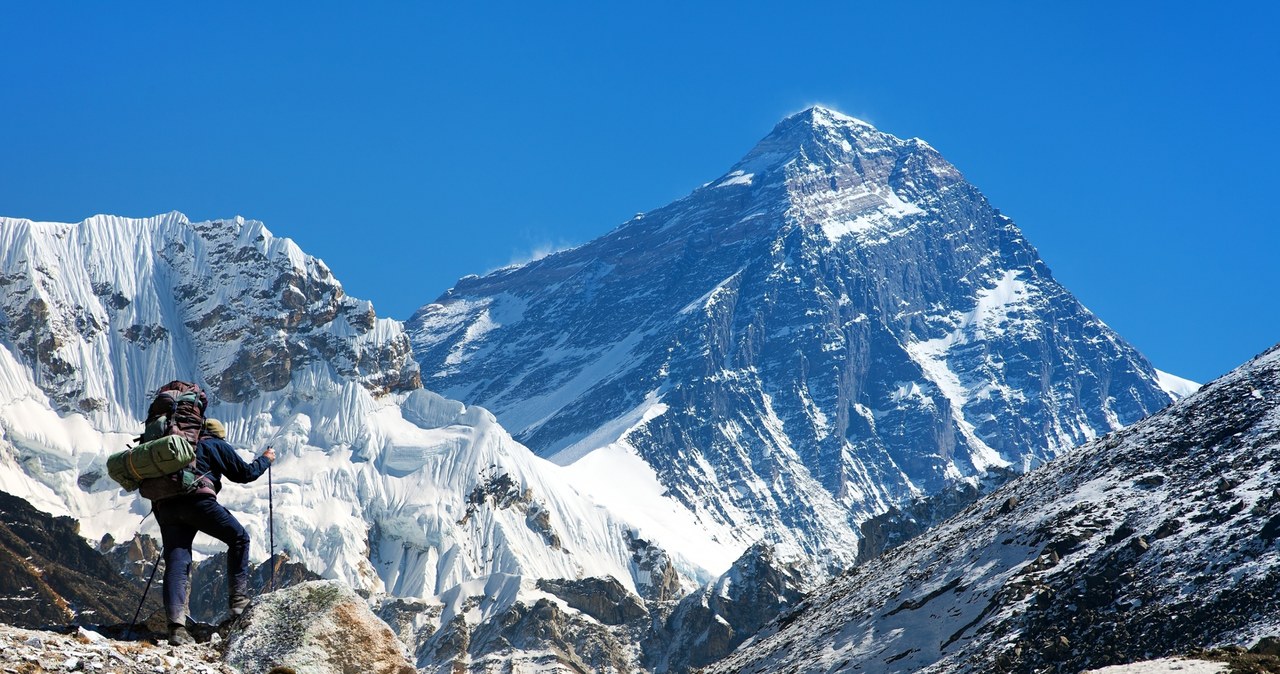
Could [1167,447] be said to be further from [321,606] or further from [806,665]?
[321,606]

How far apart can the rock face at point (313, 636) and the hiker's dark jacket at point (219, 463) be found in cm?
225

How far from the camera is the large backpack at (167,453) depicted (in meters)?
20.8

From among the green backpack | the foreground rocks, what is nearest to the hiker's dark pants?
→ the green backpack

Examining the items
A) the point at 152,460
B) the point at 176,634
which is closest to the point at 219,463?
the point at 152,460

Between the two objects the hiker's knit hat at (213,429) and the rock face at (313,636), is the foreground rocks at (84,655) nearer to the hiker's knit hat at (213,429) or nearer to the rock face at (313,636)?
the rock face at (313,636)

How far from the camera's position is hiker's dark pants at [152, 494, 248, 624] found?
69.6 feet

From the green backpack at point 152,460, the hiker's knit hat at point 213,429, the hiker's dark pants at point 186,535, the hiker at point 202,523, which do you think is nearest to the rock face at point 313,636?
the hiker at point 202,523

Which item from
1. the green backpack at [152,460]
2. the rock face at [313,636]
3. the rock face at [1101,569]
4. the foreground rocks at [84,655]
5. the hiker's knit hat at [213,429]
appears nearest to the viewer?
the foreground rocks at [84,655]

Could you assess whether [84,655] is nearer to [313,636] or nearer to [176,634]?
[176,634]

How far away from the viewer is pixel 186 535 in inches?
856

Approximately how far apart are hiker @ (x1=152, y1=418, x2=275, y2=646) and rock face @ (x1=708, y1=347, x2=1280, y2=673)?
39.0 m

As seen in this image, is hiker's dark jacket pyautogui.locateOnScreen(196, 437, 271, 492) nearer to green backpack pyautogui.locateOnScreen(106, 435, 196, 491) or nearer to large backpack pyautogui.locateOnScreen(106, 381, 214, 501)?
large backpack pyautogui.locateOnScreen(106, 381, 214, 501)

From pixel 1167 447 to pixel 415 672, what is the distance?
59027 mm

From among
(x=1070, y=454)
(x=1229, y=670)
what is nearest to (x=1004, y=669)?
(x=1070, y=454)
